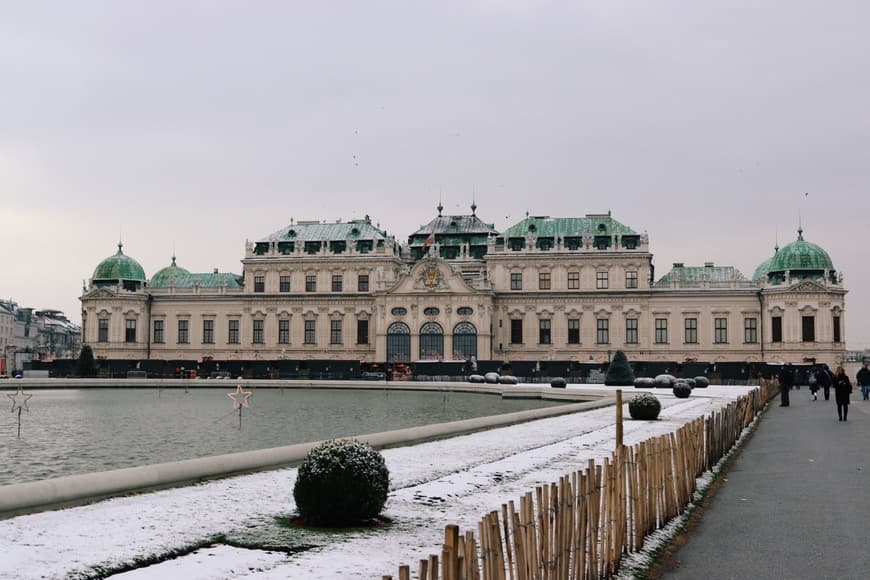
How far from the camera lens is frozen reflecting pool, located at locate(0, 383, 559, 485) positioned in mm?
25656

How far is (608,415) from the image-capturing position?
121ft

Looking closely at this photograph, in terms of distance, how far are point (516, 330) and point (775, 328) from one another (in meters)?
25.6

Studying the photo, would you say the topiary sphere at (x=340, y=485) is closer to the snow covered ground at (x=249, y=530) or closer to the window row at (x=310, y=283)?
the snow covered ground at (x=249, y=530)

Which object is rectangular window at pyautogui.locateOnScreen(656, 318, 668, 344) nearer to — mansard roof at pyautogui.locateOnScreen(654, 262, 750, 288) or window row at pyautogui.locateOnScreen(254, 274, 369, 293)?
mansard roof at pyautogui.locateOnScreen(654, 262, 750, 288)

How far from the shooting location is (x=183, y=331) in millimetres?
103812

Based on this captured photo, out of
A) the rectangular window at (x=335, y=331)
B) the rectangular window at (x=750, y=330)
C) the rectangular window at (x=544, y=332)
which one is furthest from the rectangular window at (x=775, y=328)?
the rectangular window at (x=335, y=331)

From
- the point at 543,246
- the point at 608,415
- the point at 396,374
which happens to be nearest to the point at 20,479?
the point at 608,415

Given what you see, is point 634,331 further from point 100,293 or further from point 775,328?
point 100,293

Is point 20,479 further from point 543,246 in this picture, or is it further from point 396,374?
point 543,246

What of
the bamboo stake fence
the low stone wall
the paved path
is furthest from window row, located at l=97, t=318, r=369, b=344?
the bamboo stake fence

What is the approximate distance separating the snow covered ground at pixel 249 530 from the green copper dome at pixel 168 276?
302ft

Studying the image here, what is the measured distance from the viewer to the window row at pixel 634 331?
92375mm

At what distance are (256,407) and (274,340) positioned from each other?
52.7 m

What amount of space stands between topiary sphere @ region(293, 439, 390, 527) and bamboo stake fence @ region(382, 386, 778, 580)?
1599mm
